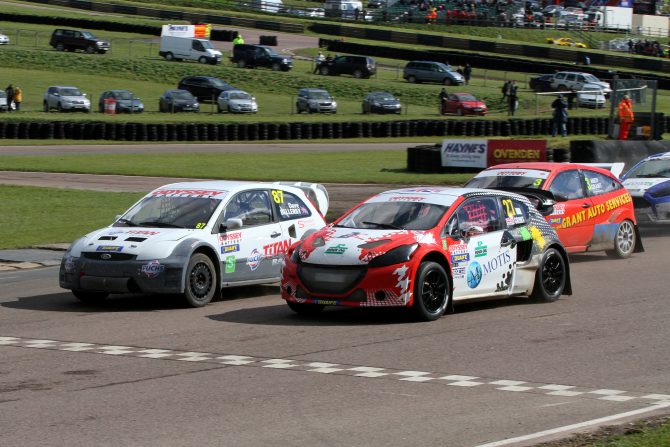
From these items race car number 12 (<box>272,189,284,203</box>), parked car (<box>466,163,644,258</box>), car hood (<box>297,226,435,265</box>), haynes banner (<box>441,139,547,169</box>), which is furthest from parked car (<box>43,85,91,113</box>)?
car hood (<box>297,226,435,265</box>)

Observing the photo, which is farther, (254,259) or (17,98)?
(17,98)

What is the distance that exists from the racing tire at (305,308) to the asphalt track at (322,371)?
0.15 m

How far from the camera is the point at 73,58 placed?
66000 mm

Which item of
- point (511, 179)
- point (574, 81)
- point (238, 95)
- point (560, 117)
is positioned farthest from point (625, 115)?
point (574, 81)

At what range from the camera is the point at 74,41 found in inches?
2717

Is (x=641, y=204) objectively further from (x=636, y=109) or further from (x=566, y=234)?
(x=636, y=109)

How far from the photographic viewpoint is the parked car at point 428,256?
11.8 meters

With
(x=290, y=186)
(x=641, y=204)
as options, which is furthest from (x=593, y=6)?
(x=290, y=186)

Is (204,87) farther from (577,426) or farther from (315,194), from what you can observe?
(577,426)

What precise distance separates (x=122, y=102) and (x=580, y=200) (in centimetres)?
3597

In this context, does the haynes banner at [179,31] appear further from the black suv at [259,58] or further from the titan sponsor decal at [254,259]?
the titan sponsor decal at [254,259]

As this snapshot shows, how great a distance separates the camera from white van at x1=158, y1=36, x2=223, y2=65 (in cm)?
6794

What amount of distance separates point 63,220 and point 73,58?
46.0m

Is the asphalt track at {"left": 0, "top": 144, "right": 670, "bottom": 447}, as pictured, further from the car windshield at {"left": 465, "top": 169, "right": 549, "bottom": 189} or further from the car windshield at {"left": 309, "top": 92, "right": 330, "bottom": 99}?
the car windshield at {"left": 309, "top": 92, "right": 330, "bottom": 99}
